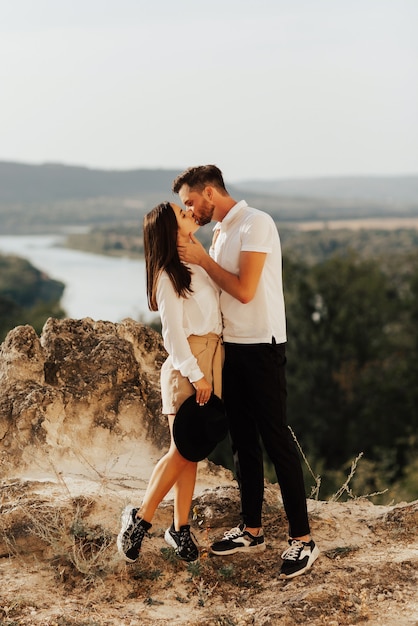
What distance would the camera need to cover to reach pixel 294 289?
111 feet

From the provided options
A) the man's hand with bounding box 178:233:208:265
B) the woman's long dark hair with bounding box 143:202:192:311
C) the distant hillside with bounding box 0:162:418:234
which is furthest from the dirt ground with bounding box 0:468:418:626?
the distant hillside with bounding box 0:162:418:234

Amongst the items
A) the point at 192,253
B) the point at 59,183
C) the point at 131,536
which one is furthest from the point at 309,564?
the point at 59,183

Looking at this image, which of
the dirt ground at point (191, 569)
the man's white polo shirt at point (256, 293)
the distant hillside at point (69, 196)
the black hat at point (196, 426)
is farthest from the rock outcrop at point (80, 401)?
the distant hillside at point (69, 196)

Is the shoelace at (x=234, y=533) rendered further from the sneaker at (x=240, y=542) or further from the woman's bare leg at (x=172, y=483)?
the woman's bare leg at (x=172, y=483)

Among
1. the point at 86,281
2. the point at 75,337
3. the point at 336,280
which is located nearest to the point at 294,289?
the point at 336,280

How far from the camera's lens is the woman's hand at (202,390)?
4348 mm

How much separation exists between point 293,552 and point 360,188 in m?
180

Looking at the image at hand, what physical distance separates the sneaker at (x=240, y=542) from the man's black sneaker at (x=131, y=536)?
0.51m

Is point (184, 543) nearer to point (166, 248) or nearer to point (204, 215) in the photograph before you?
point (166, 248)

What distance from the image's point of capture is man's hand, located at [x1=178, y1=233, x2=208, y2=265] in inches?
170

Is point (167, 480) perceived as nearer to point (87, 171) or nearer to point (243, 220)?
point (243, 220)

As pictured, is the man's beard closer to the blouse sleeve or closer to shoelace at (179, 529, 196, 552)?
the blouse sleeve

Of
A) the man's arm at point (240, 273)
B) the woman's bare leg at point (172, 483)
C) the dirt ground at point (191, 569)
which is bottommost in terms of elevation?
the dirt ground at point (191, 569)

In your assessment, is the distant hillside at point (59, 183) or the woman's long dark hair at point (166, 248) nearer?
the woman's long dark hair at point (166, 248)
